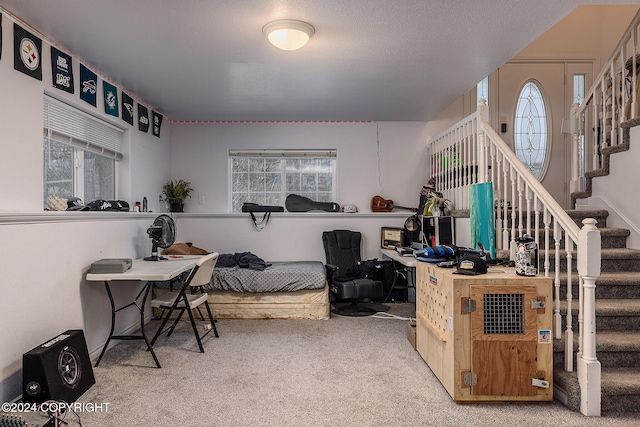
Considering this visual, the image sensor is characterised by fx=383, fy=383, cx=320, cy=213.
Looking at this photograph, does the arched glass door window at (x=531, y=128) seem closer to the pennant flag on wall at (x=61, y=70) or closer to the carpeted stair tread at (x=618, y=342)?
the carpeted stair tread at (x=618, y=342)

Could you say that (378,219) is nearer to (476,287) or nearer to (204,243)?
(204,243)

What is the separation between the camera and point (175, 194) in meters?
5.07

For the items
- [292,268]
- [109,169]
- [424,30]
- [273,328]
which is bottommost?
[273,328]

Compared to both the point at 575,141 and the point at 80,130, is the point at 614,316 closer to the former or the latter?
the point at 575,141

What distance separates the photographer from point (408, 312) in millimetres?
4539

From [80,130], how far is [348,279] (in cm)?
310

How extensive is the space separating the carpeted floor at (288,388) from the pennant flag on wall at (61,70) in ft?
7.18

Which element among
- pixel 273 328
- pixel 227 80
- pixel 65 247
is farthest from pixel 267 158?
pixel 65 247

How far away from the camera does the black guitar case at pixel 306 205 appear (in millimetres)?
5285

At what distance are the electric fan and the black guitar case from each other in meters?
1.85

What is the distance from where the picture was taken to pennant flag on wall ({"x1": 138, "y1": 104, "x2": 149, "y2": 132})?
437 centimetres

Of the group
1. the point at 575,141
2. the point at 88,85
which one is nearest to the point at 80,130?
the point at 88,85

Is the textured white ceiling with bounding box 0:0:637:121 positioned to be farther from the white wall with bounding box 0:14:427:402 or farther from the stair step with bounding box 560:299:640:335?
the stair step with bounding box 560:299:640:335

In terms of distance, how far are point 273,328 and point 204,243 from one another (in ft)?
6.35
